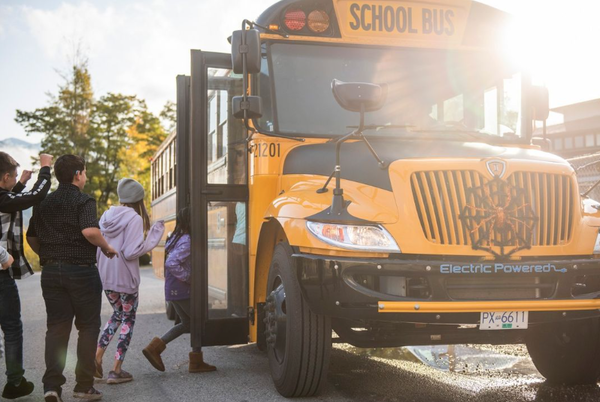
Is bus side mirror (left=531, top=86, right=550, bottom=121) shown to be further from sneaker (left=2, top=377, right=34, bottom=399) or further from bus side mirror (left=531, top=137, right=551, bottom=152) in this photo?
sneaker (left=2, top=377, right=34, bottom=399)

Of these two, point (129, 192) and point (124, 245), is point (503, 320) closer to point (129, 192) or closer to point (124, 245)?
point (124, 245)

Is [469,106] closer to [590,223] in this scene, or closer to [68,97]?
[590,223]

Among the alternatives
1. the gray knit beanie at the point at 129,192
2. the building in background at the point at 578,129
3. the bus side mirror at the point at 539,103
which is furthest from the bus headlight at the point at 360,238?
the building in background at the point at 578,129

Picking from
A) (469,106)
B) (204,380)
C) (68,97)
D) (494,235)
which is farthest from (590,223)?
(68,97)

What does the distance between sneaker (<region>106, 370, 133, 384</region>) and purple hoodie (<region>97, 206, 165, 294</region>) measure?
0.60 meters

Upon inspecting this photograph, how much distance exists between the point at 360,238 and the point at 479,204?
→ 2.26ft

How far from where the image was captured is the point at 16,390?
4.80m

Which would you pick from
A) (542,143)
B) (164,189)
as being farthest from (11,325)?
(164,189)

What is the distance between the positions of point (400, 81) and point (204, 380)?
2612mm

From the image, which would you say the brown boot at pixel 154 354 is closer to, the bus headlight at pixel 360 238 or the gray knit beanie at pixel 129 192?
the gray knit beanie at pixel 129 192

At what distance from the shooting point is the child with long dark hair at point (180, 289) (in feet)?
18.8

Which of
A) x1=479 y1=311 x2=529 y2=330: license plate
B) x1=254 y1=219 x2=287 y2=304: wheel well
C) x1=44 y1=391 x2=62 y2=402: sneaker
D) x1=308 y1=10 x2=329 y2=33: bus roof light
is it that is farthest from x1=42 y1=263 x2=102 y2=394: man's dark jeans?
x1=479 y1=311 x2=529 y2=330: license plate

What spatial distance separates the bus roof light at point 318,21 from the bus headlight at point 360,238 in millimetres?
1899

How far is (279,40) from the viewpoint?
5.35 metres
